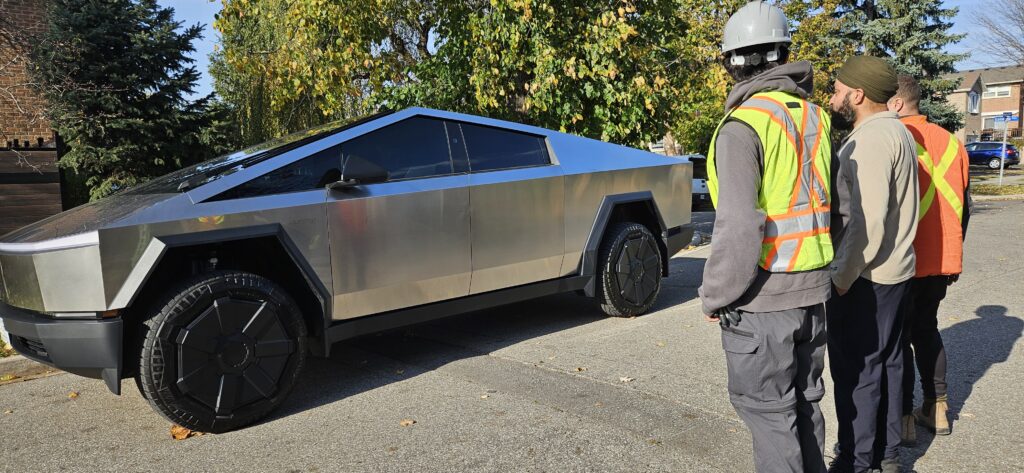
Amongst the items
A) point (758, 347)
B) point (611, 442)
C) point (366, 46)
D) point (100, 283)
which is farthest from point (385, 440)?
point (366, 46)

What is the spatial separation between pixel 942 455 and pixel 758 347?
1707mm

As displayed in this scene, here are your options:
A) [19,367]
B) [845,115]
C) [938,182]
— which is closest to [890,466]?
[938,182]

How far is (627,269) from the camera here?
616 cm

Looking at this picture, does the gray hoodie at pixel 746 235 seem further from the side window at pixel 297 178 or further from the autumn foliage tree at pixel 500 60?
the autumn foliage tree at pixel 500 60

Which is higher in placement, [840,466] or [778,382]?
[778,382]

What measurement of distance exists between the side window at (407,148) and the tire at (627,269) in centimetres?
174

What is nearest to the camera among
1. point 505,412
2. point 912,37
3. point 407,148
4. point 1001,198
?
point 505,412

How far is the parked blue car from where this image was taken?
38.7 m

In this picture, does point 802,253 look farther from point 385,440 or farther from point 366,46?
point 366,46

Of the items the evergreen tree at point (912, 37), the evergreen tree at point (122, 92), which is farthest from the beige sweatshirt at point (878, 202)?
the evergreen tree at point (912, 37)

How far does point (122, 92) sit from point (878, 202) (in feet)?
38.3

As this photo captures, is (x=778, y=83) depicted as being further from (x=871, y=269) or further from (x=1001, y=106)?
(x=1001, y=106)

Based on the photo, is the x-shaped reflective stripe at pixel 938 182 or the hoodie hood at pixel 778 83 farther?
the x-shaped reflective stripe at pixel 938 182

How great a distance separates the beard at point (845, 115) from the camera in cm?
319
